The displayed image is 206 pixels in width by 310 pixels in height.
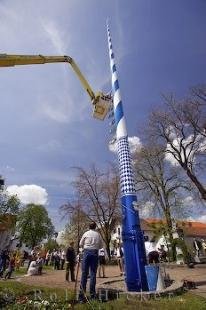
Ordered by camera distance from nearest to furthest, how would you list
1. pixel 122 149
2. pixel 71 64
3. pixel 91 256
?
1. pixel 91 256
2. pixel 122 149
3. pixel 71 64

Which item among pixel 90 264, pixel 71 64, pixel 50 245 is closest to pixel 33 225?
pixel 50 245

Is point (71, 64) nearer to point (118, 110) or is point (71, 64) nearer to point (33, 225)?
point (118, 110)

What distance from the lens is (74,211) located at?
154 ft

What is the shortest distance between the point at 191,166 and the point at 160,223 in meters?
8.07

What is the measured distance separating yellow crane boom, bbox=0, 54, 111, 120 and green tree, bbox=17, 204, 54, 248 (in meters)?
81.7

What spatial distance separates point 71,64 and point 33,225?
8321cm

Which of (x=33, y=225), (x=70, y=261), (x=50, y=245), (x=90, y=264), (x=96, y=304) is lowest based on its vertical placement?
(x=96, y=304)

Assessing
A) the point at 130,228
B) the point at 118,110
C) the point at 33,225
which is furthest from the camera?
the point at 33,225

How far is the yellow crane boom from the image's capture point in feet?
45.8

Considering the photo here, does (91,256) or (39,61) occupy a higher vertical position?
(39,61)

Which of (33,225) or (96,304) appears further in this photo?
(33,225)

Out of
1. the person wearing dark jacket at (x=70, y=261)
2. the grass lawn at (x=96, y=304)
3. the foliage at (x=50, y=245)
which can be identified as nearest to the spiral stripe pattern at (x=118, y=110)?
the person wearing dark jacket at (x=70, y=261)

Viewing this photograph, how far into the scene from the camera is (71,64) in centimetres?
1822

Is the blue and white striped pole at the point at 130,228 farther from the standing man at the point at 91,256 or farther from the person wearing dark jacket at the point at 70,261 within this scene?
the person wearing dark jacket at the point at 70,261
